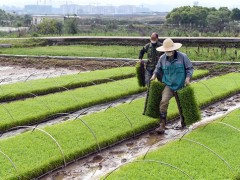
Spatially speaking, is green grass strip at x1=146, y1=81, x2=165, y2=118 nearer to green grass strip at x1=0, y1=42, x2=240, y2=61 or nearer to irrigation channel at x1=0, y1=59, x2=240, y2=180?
irrigation channel at x1=0, y1=59, x2=240, y2=180

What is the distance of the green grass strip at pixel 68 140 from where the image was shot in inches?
274

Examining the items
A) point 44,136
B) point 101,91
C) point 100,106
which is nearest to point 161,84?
point 44,136

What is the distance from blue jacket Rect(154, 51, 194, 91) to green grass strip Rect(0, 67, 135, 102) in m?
5.83

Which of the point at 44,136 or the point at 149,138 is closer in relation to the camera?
the point at 44,136

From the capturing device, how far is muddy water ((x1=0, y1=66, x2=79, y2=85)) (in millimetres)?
17028

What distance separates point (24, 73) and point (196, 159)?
13.0 meters

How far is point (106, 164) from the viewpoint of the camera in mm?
7457

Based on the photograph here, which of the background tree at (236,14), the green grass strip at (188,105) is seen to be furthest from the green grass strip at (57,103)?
the background tree at (236,14)

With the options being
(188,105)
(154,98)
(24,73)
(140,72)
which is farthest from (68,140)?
(24,73)

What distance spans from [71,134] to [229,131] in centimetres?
354

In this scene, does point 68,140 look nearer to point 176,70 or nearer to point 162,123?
point 162,123

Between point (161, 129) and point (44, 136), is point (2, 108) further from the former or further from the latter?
point (161, 129)

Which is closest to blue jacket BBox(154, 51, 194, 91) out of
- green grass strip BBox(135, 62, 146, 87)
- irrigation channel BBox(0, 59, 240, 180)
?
irrigation channel BBox(0, 59, 240, 180)

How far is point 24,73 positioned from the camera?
724 inches
